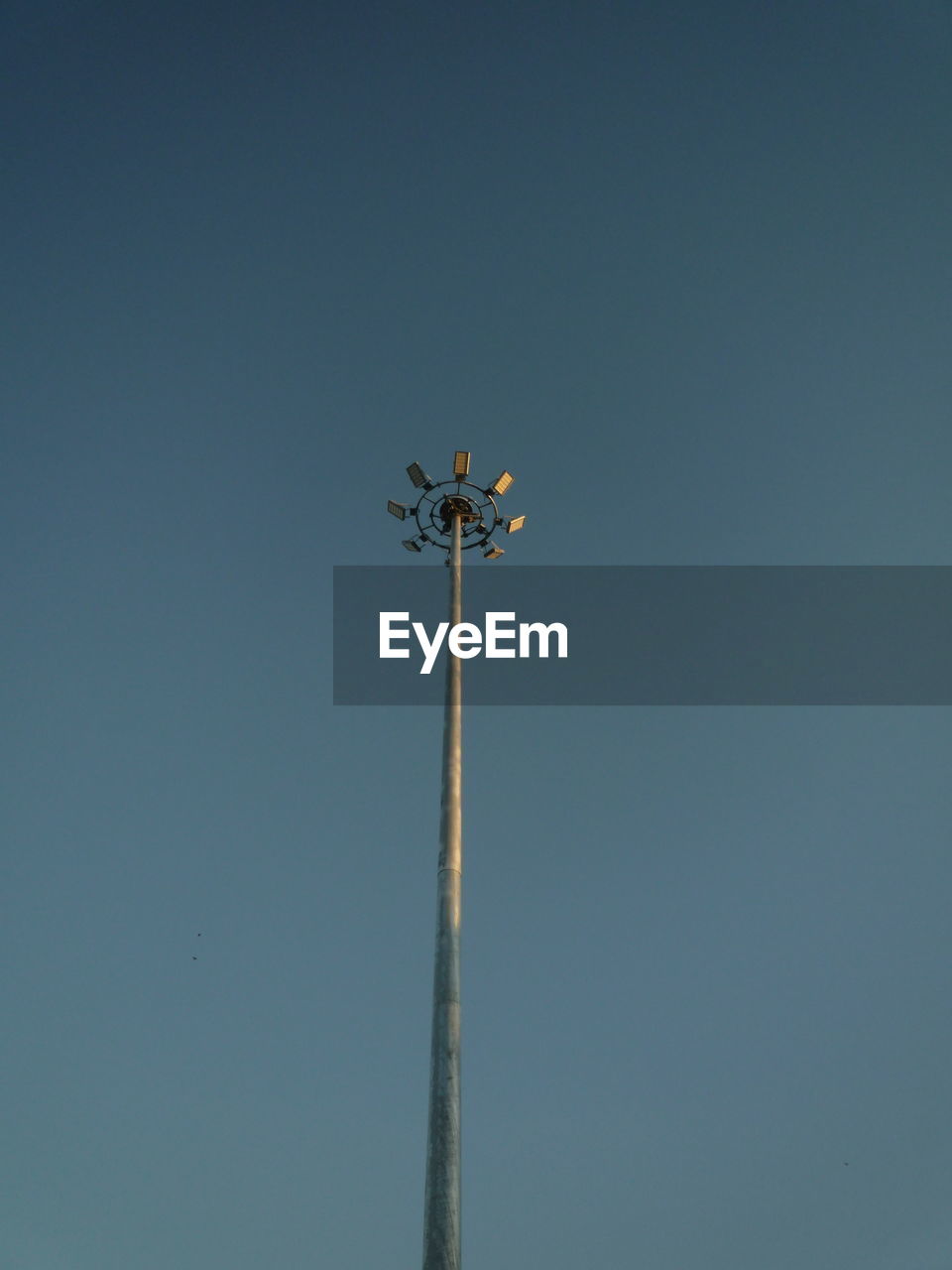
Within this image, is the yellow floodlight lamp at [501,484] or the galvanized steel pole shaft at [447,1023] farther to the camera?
the yellow floodlight lamp at [501,484]

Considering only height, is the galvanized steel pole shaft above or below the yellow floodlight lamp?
below

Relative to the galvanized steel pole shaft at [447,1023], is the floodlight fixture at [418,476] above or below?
above

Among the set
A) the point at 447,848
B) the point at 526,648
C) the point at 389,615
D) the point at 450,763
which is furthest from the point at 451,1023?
the point at 389,615

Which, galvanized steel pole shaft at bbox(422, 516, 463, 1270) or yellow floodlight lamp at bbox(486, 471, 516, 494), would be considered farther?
yellow floodlight lamp at bbox(486, 471, 516, 494)

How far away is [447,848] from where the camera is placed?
1588 centimetres

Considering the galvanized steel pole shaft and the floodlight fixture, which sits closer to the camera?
the galvanized steel pole shaft

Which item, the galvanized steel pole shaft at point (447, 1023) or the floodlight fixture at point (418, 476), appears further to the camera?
the floodlight fixture at point (418, 476)

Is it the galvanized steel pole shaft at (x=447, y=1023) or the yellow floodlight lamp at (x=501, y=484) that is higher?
the yellow floodlight lamp at (x=501, y=484)

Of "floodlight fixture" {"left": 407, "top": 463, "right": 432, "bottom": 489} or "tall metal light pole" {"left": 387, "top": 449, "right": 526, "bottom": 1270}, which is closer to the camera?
"tall metal light pole" {"left": 387, "top": 449, "right": 526, "bottom": 1270}

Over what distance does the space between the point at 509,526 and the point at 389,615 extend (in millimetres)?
3780

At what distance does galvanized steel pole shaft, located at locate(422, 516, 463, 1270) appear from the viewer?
12219mm

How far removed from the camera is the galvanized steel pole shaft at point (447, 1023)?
12.2 meters

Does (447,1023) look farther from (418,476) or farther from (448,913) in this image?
(418,476)

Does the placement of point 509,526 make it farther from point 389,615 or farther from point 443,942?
point 443,942
